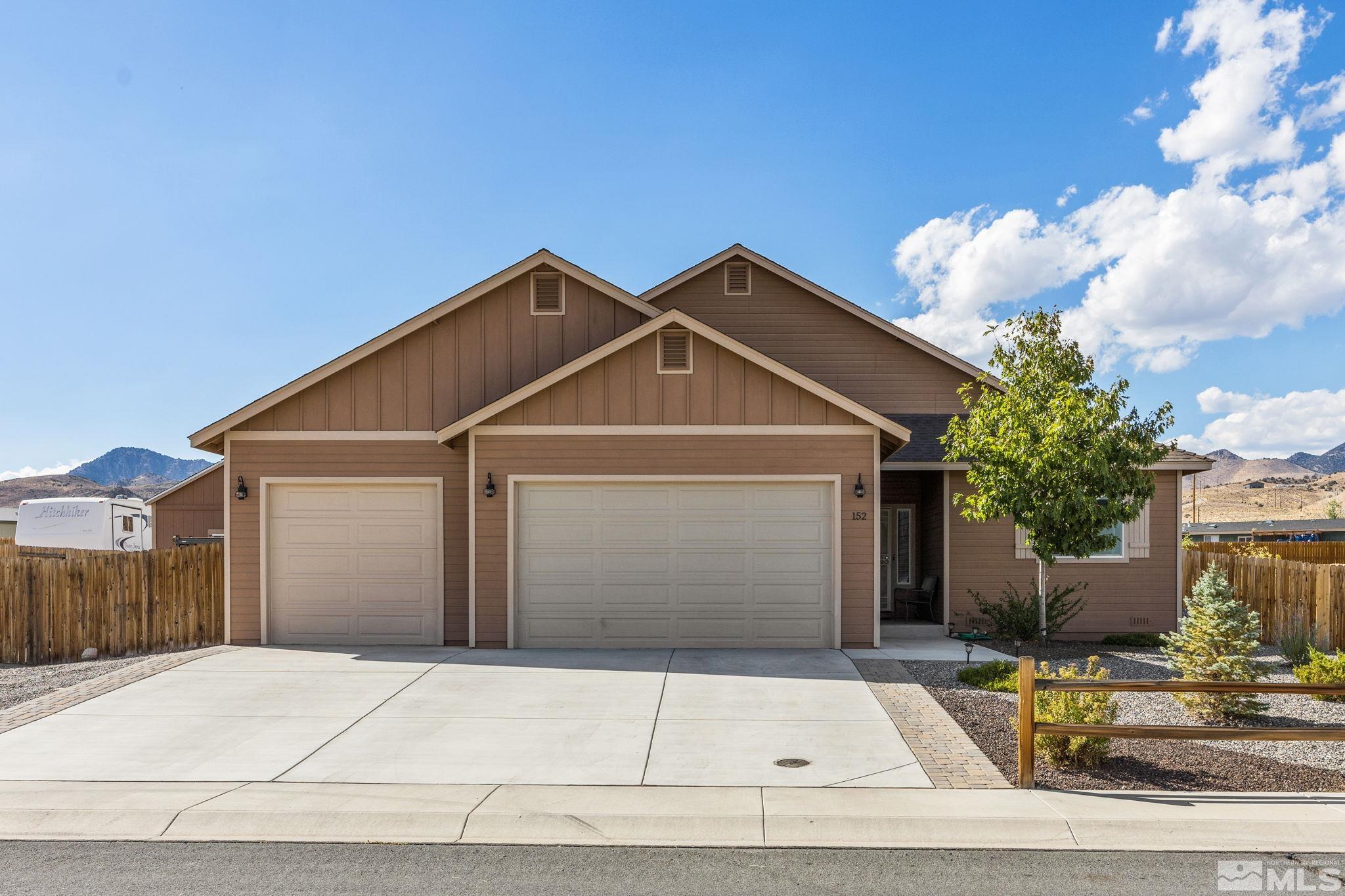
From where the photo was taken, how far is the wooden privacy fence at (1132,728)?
6793 mm

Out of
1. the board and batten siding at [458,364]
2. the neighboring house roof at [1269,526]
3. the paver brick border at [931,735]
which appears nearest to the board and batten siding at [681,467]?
the board and batten siding at [458,364]

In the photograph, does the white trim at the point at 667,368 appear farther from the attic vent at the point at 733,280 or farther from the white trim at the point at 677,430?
the attic vent at the point at 733,280

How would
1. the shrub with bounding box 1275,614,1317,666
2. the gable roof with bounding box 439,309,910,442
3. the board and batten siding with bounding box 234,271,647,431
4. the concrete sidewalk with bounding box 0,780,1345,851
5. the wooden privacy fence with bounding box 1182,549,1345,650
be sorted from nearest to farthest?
the concrete sidewalk with bounding box 0,780,1345,851 < the shrub with bounding box 1275,614,1317,666 < the gable roof with bounding box 439,309,910,442 < the board and batten siding with bounding box 234,271,647,431 < the wooden privacy fence with bounding box 1182,549,1345,650

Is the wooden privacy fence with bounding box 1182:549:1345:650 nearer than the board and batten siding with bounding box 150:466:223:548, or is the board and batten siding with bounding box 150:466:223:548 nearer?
the wooden privacy fence with bounding box 1182:549:1345:650

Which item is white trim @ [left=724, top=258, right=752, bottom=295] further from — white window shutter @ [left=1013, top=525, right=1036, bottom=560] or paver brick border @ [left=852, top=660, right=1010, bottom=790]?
paver brick border @ [left=852, top=660, right=1010, bottom=790]

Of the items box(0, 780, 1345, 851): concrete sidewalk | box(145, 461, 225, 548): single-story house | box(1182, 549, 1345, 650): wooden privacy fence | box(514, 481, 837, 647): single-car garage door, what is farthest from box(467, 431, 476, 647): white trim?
box(145, 461, 225, 548): single-story house

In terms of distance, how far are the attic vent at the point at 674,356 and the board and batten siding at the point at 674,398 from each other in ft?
0.22

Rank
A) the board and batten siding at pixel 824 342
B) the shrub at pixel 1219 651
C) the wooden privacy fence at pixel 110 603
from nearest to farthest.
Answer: the shrub at pixel 1219 651, the wooden privacy fence at pixel 110 603, the board and batten siding at pixel 824 342

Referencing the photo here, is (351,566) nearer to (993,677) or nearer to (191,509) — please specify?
(993,677)

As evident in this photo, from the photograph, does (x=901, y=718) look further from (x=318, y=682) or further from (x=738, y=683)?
(x=318, y=682)

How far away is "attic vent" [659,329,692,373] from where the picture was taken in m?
13.3

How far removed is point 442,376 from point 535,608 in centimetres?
390

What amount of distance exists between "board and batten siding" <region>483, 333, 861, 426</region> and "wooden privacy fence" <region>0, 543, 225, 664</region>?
5613 mm

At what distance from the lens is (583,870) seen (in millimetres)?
5734
